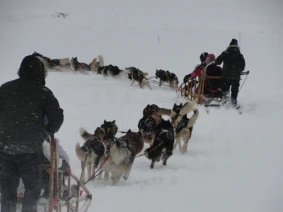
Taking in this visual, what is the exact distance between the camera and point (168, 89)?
9.98 m

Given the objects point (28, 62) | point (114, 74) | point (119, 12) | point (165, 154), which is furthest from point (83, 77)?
point (119, 12)

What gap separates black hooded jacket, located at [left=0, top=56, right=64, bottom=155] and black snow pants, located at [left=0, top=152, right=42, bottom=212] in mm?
60

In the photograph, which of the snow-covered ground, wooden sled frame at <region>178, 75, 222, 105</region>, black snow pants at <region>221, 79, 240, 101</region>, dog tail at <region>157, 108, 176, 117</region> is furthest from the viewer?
wooden sled frame at <region>178, 75, 222, 105</region>

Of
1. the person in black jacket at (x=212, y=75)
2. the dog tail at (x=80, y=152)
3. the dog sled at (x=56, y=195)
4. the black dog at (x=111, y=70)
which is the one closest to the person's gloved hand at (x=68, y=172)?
the dog sled at (x=56, y=195)

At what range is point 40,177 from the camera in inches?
94.0

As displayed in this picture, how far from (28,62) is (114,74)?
8657mm

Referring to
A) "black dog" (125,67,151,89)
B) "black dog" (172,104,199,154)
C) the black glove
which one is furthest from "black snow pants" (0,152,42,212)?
"black dog" (125,67,151,89)

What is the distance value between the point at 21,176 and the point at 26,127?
1.07ft

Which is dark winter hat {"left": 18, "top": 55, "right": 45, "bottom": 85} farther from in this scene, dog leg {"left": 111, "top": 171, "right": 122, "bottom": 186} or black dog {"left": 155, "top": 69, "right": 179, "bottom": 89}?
black dog {"left": 155, "top": 69, "right": 179, "bottom": 89}

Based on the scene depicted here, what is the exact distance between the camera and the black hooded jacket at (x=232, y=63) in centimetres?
705

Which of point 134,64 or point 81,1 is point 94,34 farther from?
point 81,1

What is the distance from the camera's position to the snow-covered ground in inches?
142

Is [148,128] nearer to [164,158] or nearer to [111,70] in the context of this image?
[164,158]

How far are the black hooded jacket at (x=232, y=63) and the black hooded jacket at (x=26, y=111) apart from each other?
5.23 metres
